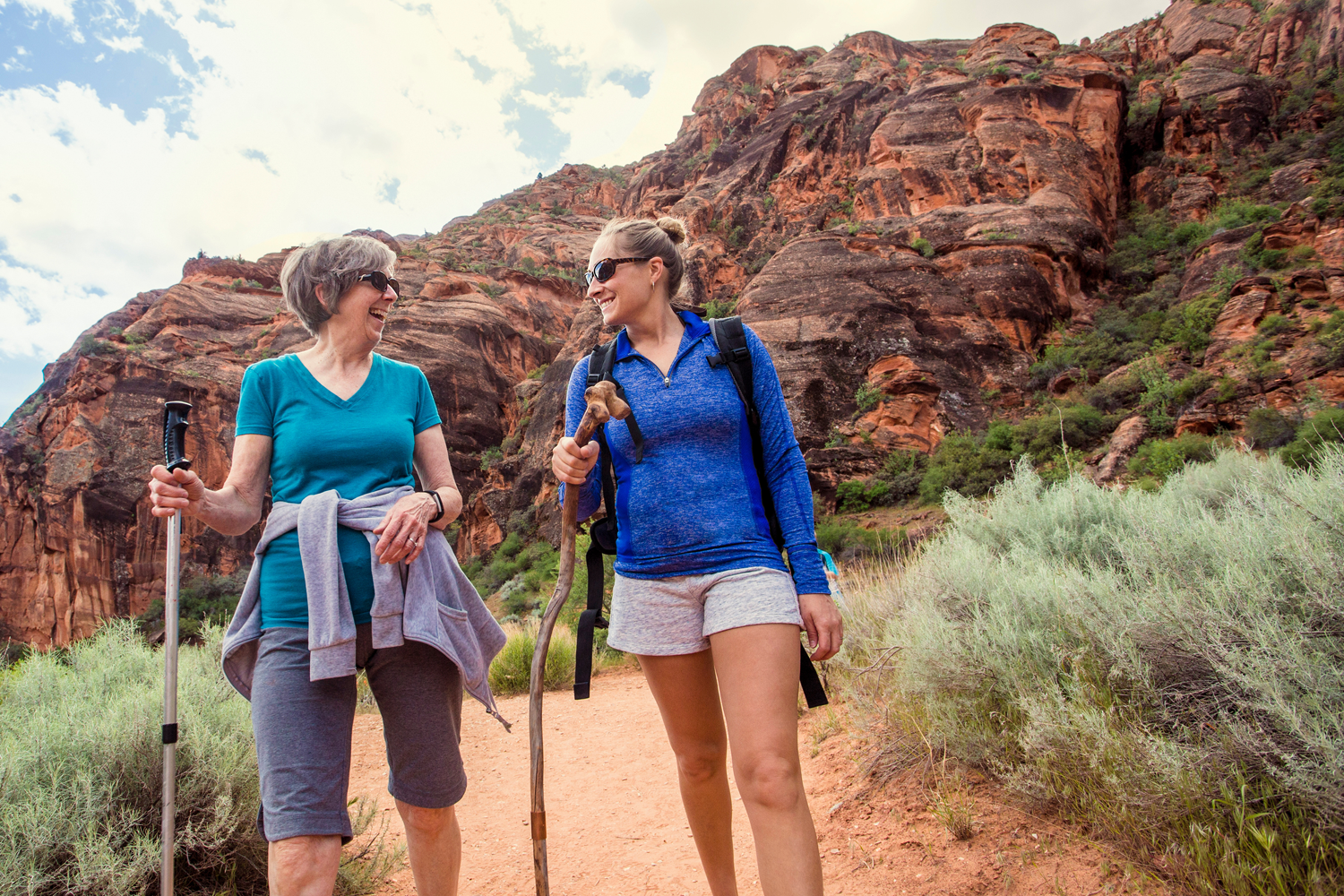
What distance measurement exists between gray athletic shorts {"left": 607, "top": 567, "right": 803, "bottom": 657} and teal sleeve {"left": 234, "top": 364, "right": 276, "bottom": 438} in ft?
3.64

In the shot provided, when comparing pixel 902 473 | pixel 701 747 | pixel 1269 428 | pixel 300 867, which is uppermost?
pixel 902 473

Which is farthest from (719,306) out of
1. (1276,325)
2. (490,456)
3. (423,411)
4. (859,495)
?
(423,411)

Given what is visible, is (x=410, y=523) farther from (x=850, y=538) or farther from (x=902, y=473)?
(x=902, y=473)

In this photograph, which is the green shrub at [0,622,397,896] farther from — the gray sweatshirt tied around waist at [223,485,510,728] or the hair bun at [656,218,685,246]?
the hair bun at [656,218,685,246]

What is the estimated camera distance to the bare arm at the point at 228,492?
1.73 m

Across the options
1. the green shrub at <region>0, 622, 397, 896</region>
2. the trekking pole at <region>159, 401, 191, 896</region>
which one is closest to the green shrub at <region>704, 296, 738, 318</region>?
the green shrub at <region>0, 622, 397, 896</region>

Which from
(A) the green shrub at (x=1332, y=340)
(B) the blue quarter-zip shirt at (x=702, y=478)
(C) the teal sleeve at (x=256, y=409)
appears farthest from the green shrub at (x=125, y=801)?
(A) the green shrub at (x=1332, y=340)

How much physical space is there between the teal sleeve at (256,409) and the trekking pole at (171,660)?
135mm

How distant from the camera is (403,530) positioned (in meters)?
1.81

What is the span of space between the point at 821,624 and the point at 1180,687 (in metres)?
1.81

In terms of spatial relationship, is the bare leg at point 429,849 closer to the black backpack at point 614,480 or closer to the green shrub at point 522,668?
the black backpack at point 614,480

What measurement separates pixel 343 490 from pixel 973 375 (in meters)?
22.2

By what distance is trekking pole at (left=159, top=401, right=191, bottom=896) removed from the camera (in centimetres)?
186

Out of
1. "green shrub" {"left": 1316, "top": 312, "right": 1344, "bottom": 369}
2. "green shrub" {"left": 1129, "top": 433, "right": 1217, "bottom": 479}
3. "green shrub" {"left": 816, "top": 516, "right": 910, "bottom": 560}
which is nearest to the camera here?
"green shrub" {"left": 1129, "top": 433, "right": 1217, "bottom": 479}
